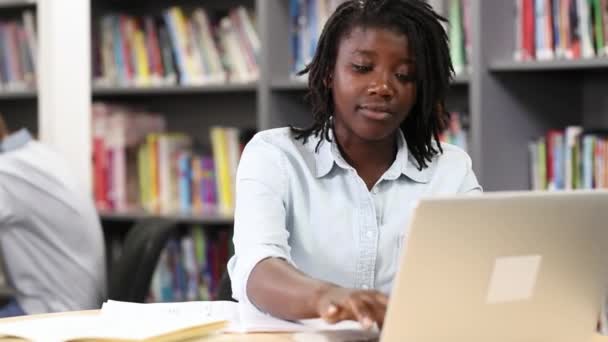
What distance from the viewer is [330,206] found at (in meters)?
1.67

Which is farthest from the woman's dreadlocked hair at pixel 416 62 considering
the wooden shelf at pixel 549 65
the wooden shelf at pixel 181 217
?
the wooden shelf at pixel 181 217

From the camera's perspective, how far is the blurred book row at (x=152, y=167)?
3.42 metres

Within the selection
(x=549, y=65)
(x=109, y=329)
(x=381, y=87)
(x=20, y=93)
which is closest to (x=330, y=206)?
(x=381, y=87)

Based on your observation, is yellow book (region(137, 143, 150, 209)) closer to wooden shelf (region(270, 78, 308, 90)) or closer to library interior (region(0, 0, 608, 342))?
library interior (region(0, 0, 608, 342))

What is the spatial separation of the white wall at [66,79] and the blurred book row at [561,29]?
1.43 meters

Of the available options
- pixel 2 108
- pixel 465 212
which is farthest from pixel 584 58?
pixel 2 108

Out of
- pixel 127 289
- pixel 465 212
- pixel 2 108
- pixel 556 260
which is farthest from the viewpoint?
pixel 2 108

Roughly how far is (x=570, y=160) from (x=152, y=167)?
1492 mm

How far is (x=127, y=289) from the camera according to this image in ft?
8.18

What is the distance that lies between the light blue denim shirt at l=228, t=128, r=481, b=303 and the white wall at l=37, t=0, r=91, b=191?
1.74 metres

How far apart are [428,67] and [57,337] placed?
74 centimetres

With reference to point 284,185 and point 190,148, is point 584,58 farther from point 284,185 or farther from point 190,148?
point 190,148

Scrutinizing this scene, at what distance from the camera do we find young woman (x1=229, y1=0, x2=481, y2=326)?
1.60 metres

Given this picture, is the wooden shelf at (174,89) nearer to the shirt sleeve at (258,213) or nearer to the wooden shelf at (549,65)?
the wooden shelf at (549,65)
